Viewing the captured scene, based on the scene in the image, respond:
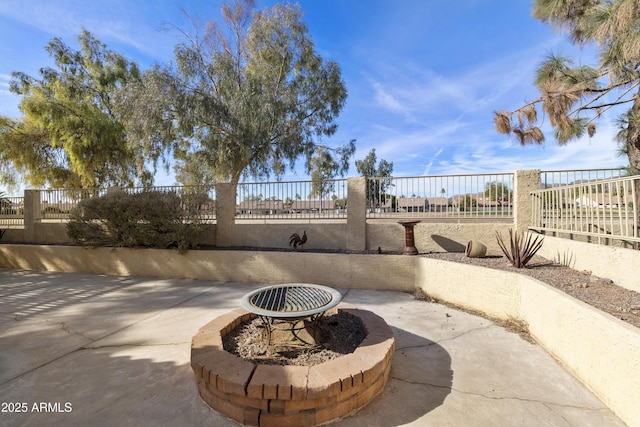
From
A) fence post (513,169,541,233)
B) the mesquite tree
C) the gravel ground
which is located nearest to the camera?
the gravel ground

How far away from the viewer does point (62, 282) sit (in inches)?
233

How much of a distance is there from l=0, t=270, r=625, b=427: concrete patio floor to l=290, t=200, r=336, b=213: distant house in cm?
291

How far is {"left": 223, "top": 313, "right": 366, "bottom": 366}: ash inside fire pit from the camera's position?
2446mm

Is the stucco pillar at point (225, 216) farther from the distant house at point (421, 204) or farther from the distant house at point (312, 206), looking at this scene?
the distant house at point (421, 204)

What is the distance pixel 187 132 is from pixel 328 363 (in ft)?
41.8

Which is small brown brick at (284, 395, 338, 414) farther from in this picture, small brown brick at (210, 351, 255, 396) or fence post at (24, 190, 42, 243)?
fence post at (24, 190, 42, 243)

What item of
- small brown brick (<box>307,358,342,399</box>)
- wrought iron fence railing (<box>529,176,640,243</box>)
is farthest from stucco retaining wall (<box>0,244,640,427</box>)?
small brown brick (<box>307,358,342,399</box>)

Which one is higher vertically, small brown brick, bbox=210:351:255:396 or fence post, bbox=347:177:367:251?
fence post, bbox=347:177:367:251

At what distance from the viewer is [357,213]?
20.9 feet

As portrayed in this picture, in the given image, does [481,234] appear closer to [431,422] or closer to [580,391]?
[580,391]

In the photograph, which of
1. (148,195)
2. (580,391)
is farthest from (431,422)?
(148,195)

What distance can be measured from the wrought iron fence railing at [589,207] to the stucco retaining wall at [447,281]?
456mm

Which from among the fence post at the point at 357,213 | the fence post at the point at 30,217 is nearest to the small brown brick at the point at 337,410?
the fence post at the point at 357,213

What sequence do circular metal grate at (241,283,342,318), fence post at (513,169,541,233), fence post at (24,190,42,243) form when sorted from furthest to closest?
fence post at (24,190,42,243), fence post at (513,169,541,233), circular metal grate at (241,283,342,318)
